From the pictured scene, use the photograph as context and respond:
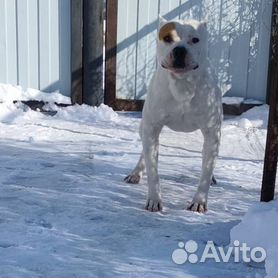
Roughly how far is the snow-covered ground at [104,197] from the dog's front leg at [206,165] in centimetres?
7

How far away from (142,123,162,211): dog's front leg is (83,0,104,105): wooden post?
2938mm

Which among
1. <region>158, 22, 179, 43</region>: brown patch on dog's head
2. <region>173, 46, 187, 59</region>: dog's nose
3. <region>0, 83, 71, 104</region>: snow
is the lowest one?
<region>0, 83, 71, 104</region>: snow

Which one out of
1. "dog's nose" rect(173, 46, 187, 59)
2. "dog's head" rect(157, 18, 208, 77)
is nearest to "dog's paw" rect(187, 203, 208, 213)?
"dog's head" rect(157, 18, 208, 77)

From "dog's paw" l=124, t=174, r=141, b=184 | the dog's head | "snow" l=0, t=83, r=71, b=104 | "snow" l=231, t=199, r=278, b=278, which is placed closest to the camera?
"snow" l=231, t=199, r=278, b=278

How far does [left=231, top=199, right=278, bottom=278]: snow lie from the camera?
10.2 ft

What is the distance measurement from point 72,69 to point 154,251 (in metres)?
3.88

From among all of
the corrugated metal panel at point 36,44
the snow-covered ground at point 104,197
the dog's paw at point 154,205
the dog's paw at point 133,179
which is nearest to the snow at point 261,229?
the snow-covered ground at point 104,197

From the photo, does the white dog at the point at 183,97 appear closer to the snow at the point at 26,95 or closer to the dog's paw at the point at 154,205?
the dog's paw at the point at 154,205

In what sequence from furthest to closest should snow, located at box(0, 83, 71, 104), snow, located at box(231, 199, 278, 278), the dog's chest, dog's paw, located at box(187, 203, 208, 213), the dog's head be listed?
snow, located at box(0, 83, 71, 104) < dog's paw, located at box(187, 203, 208, 213) < the dog's chest < the dog's head < snow, located at box(231, 199, 278, 278)

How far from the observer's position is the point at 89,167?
4.87 meters

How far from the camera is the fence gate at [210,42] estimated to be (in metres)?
6.75

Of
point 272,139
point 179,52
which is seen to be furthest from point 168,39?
point 272,139

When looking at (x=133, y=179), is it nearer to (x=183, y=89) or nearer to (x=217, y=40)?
(x=183, y=89)

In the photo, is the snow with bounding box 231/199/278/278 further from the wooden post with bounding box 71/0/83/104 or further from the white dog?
the wooden post with bounding box 71/0/83/104
